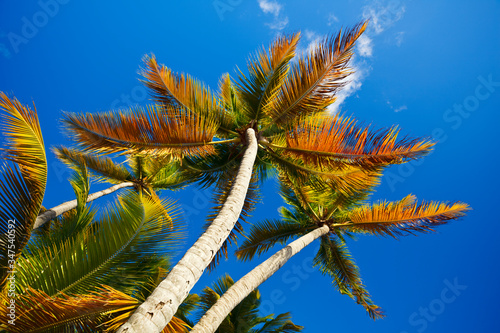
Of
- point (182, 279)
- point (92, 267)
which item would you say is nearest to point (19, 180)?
point (92, 267)

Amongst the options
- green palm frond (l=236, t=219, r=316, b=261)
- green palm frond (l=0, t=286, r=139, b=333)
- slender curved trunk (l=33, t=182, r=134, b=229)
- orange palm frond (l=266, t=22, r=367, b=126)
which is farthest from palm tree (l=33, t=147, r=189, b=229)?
green palm frond (l=0, t=286, r=139, b=333)

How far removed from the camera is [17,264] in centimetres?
355

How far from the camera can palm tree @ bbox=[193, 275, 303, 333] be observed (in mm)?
8953

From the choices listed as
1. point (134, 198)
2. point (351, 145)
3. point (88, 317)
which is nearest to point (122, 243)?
point (134, 198)

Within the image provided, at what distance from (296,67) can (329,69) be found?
2.42 feet

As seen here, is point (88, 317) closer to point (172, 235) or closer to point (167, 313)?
point (167, 313)

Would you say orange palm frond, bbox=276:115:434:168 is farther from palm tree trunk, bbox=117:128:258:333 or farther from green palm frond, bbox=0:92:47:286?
green palm frond, bbox=0:92:47:286

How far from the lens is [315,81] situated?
605cm

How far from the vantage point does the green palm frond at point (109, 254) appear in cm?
351

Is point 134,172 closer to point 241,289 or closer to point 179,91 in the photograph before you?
point 179,91

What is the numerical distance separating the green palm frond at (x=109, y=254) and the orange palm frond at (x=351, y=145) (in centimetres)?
335

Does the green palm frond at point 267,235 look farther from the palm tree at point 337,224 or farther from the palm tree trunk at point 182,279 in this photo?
the palm tree trunk at point 182,279

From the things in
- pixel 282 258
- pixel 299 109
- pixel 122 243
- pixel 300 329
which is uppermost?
pixel 299 109

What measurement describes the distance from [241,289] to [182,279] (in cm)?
256
